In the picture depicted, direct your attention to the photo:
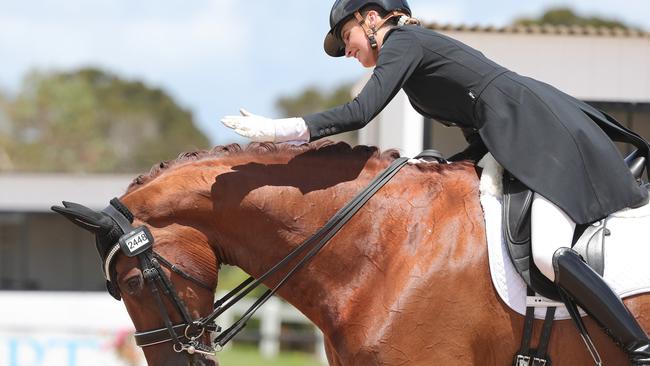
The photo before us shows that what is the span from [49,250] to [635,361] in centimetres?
2410

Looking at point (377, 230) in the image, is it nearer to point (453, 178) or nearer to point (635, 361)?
point (453, 178)

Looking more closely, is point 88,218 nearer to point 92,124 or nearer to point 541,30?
point 541,30

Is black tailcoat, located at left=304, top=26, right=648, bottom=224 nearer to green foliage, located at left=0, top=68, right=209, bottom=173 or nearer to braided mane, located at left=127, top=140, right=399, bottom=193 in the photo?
braided mane, located at left=127, top=140, right=399, bottom=193

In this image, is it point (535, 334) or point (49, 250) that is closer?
point (535, 334)

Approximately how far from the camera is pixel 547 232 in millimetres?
3938

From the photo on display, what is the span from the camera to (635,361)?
12.7 ft

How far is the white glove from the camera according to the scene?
12.9 feet

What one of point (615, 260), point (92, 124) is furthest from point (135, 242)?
point (92, 124)

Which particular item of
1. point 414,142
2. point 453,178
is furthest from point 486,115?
point 414,142

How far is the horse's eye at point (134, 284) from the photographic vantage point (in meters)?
4.20

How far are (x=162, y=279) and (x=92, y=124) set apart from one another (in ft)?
209

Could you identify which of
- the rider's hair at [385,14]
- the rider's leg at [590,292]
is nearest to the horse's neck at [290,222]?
the rider's hair at [385,14]

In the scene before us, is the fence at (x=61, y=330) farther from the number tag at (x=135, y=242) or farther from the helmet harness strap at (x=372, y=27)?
the helmet harness strap at (x=372, y=27)

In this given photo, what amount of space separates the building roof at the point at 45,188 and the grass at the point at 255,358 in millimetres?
5717
